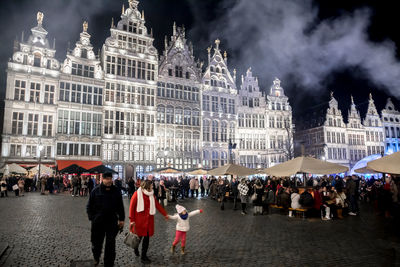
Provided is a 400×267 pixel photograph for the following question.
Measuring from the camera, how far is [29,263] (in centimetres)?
608

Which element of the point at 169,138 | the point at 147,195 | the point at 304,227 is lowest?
the point at 304,227

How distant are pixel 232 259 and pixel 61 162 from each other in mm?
30105

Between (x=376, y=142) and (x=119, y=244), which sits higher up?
(x=376, y=142)

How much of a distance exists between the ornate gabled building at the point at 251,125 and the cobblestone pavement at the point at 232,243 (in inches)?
1278

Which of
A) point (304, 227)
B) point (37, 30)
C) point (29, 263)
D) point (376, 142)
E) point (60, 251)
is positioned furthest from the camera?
point (376, 142)

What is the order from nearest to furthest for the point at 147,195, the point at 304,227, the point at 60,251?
the point at 147,195
the point at 60,251
the point at 304,227

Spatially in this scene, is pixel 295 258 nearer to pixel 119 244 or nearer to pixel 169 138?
pixel 119 244

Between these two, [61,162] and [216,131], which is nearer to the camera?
[61,162]

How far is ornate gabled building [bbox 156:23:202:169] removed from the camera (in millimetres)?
39531

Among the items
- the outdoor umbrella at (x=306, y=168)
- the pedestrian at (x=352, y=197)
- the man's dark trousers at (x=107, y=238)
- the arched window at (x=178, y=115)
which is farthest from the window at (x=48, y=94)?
the man's dark trousers at (x=107, y=238)

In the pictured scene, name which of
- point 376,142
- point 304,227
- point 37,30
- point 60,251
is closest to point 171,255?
point 60,251

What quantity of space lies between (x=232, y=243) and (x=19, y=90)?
108 feet

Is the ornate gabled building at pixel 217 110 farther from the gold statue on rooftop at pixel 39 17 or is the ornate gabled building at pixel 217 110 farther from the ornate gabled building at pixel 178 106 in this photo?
the gold statue on rooftop at pixel 39 17

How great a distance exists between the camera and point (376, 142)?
5647 cm
